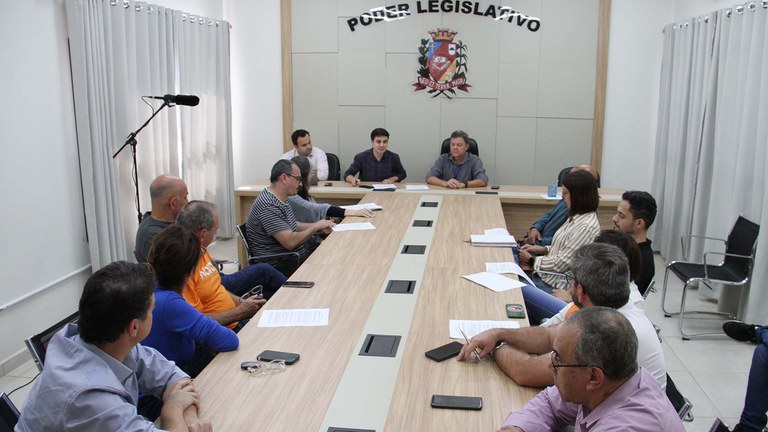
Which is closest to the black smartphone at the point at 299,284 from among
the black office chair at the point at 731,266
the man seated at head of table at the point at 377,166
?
the black office chair at the point at 731,266

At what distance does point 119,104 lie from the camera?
500 cm

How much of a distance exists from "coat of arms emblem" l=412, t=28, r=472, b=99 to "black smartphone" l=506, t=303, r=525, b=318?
4779 mm

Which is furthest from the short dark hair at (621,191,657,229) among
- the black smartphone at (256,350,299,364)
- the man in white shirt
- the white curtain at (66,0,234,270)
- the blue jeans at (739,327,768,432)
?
the white curtain at (66,0,234,270)

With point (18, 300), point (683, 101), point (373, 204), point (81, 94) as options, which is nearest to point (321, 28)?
point (373, 204)

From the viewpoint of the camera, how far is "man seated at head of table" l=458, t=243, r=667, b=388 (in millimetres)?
2148

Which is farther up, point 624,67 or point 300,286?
point 624,67

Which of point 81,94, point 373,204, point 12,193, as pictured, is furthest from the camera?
point 373,204

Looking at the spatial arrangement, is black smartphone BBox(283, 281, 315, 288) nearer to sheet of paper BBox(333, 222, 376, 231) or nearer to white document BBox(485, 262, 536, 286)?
white document BBox(485, 262, 536, 286)

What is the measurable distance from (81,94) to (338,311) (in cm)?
285

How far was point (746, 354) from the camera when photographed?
14.0 ft

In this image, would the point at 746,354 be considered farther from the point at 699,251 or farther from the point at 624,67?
the point at 624,67

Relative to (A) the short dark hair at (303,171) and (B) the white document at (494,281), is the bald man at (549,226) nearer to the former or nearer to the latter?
(B) the white document at (494,281)

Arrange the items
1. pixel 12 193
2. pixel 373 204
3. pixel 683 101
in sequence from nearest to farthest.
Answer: pixel 12 193, pixel 373 204, pixel 683 101

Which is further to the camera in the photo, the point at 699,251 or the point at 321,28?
the point at 321,28
